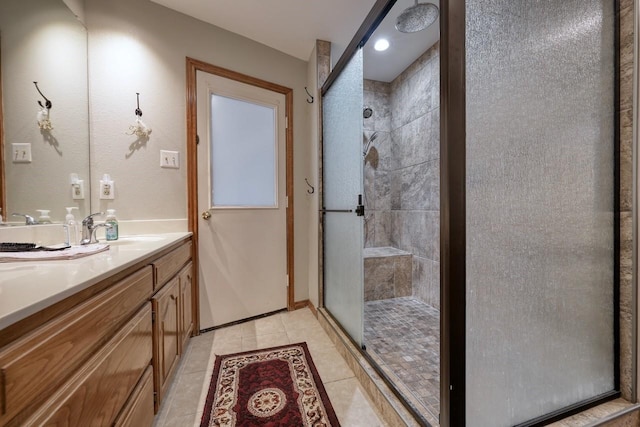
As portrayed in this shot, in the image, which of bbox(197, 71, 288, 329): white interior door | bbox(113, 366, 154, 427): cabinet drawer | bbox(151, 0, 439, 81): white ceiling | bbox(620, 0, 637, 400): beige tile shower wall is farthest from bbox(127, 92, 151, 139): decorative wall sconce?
bbox(620, 0, 637, 400): beige tile shower wall

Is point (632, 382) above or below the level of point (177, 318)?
below

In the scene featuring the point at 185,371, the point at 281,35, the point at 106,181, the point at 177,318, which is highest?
the point at 281,35

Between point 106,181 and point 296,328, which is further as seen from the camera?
point 296,328

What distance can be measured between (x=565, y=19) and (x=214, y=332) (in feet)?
8.82

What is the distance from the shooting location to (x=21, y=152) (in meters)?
1.20

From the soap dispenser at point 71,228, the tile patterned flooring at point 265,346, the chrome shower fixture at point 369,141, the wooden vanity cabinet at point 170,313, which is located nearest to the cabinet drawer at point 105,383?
the wooden vanity cabinet at point 170,313

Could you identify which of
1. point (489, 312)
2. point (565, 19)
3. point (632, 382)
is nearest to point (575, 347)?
point (632, 382)

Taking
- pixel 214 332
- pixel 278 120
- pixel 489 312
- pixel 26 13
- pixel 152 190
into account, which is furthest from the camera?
pixel 278 120

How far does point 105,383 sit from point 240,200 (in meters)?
1.57

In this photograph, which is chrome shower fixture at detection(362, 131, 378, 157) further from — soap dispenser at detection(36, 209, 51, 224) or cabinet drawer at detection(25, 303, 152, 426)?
soap dispenser at detection(36, 209, 51, 224)

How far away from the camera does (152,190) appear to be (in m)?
1.80

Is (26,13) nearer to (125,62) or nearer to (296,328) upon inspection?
(125,62)

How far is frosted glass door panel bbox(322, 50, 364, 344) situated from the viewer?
156 cm

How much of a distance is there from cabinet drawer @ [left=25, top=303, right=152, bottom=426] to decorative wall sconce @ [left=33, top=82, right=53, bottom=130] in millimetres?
1183
